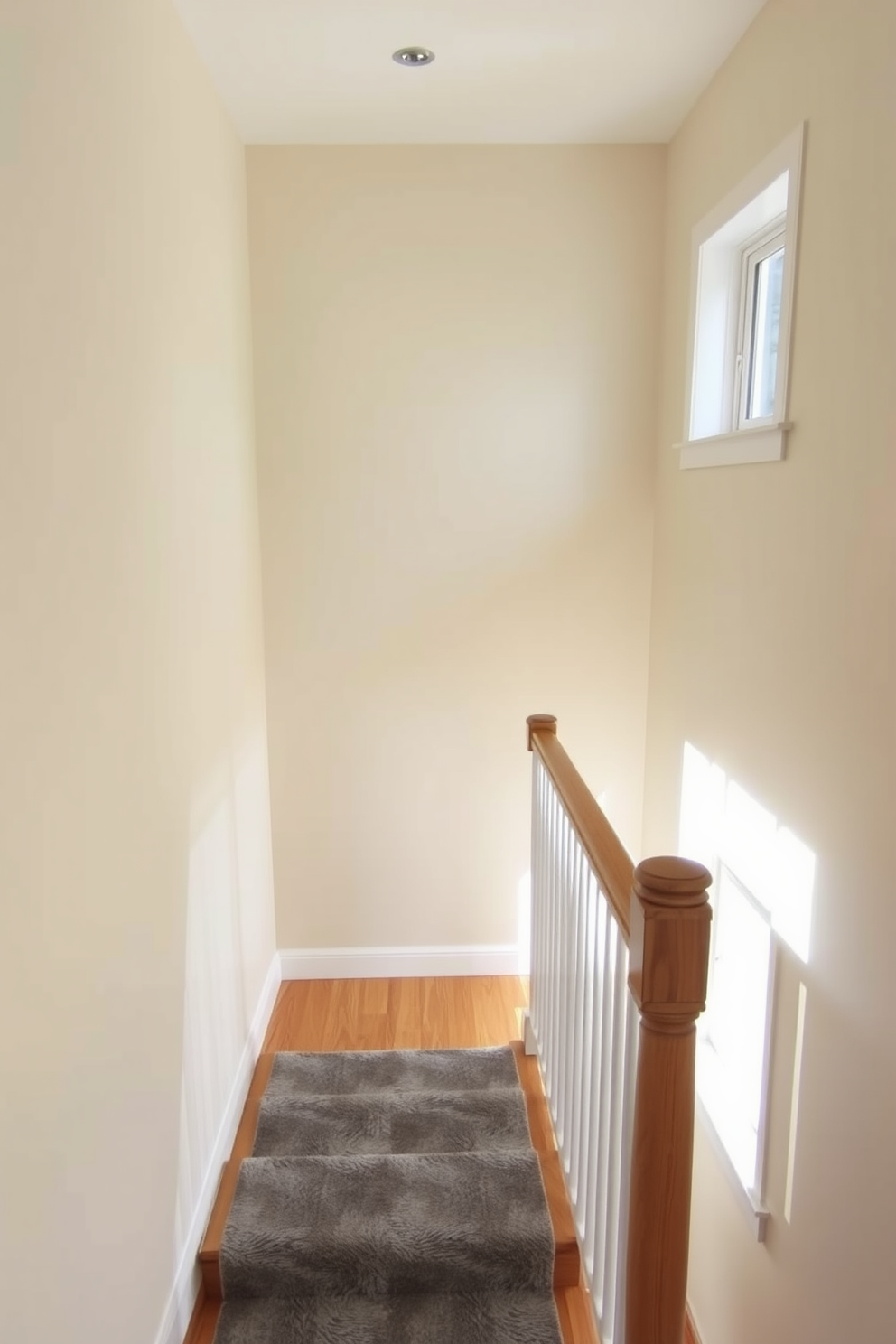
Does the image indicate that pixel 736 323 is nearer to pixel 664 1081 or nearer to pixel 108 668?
pixel 108 668

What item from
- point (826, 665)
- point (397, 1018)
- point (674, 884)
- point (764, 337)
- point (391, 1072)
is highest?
point (764, 337)

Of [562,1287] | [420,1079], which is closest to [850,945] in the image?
[562,1287]

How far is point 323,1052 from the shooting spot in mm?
3051

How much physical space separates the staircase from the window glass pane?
2202 millimetres

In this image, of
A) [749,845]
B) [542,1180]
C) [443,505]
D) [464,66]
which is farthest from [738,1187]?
[464,66]

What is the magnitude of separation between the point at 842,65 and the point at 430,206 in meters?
1.63

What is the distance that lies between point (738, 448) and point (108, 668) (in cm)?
167

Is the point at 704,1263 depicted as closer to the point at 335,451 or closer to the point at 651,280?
the point at 335,451

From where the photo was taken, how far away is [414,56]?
8.23 ft

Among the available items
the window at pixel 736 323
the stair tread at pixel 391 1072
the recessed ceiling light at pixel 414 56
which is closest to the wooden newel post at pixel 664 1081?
the window at pixel 736 323

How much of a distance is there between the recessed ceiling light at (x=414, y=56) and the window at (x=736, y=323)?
0.90m

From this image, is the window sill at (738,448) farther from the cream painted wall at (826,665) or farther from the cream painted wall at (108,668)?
the cream painted wall at (108,668)

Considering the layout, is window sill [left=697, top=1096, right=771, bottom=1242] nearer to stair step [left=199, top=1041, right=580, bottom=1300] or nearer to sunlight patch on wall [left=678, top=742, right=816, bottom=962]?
stair step [left=199, top=1041, right=580, bottom=1300]

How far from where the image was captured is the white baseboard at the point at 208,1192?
1.94 m
